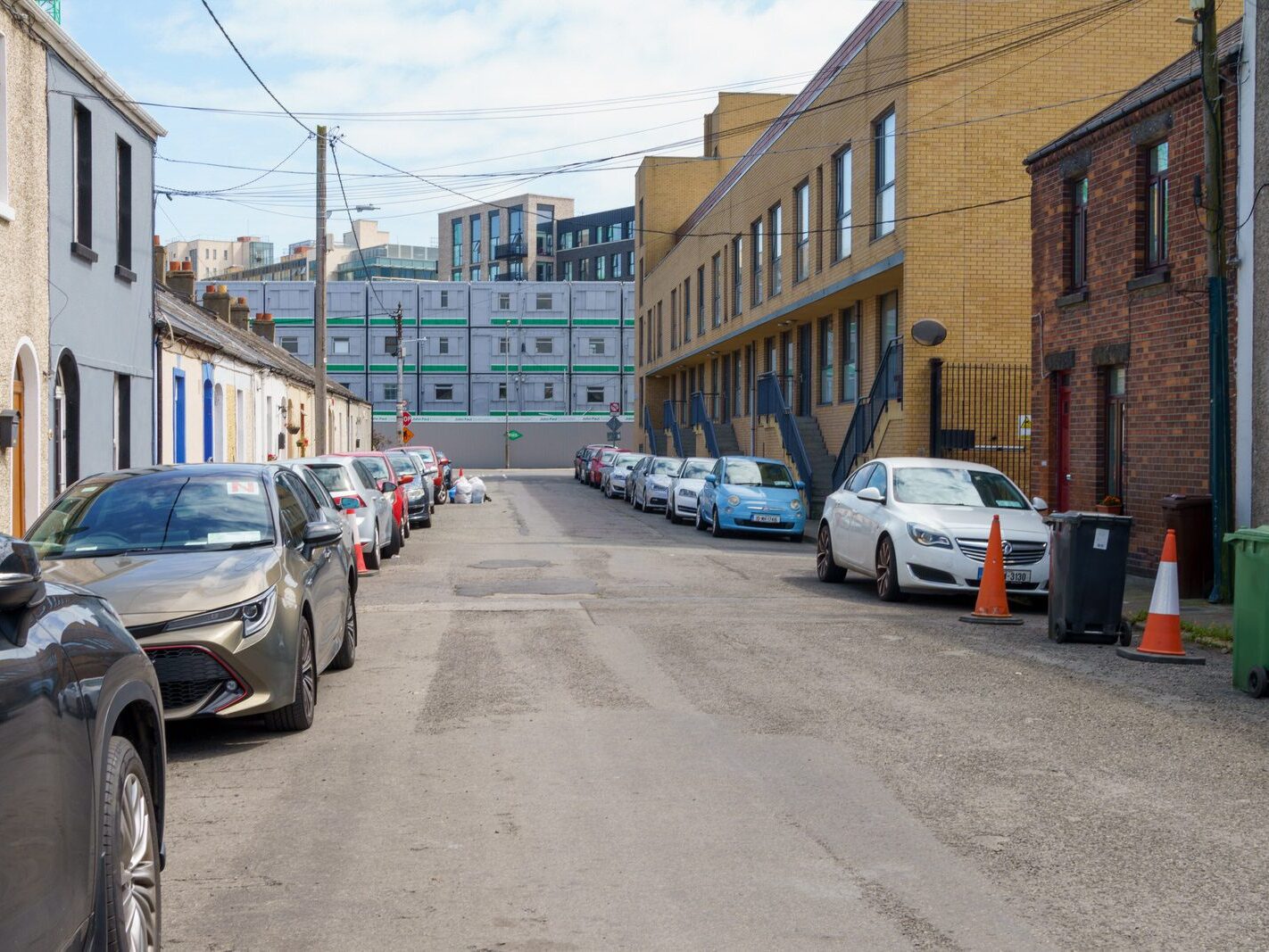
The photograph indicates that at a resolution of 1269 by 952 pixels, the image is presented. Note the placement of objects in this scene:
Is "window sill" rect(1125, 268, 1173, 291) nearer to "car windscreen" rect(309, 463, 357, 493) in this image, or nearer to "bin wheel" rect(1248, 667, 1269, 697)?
"bin wheel" rect(1248, 667, 1269, 697)

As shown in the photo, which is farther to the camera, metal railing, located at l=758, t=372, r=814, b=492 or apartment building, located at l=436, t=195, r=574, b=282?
apartment building, located at l=436, t=195, r=574, b=282

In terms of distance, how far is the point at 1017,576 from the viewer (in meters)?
13.6

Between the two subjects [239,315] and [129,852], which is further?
[239,315]

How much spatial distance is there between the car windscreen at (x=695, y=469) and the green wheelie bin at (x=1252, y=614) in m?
19.8

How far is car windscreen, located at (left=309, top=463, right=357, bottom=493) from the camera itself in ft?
58.1

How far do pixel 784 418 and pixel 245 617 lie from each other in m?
26.5

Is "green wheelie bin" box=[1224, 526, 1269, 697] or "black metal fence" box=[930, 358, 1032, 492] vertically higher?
"black metal fence" box=[930, 358, 1032, 492]

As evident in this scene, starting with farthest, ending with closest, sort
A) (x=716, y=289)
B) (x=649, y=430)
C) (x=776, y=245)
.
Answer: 1. (x=649, y=430)
2. (x=716, y=289)
3. (x=776, y=245)

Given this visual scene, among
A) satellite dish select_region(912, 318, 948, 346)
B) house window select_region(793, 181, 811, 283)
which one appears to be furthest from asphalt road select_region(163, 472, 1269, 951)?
house window select_region(793, 181, 811, 283)

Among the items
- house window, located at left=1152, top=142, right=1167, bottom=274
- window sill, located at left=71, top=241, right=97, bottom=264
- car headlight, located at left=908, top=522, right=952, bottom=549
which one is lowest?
car headlight, located at left=908, top=522, right=952, bottom=549

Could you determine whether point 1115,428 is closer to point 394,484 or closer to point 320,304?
point 394,484

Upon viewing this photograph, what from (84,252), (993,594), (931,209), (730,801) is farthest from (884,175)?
(730,801)

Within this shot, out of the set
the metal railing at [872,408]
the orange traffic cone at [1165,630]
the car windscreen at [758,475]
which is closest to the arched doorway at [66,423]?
the car windscreen at [758,475]

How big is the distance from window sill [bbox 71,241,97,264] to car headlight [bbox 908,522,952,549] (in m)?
10.4
